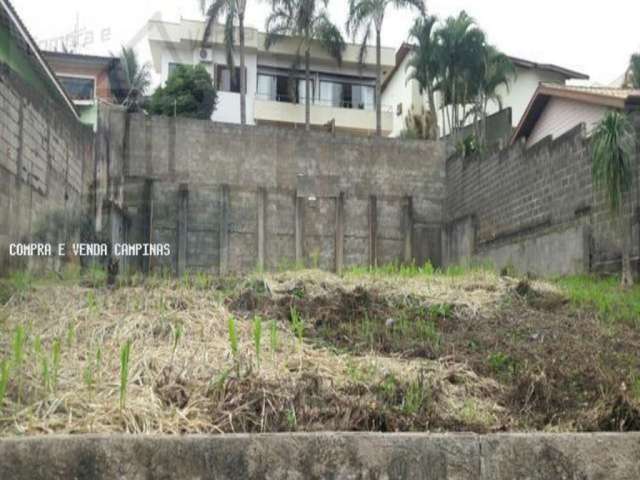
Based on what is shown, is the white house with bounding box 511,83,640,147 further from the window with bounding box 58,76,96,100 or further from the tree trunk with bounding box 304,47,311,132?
the window with bounding box 58,76,96,100

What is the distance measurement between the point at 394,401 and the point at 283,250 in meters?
12.6

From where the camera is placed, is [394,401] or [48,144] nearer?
[394,401]

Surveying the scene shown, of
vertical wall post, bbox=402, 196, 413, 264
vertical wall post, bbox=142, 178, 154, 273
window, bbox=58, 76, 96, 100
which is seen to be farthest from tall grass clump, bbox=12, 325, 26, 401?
window, bbox=58, 76, 96, 100

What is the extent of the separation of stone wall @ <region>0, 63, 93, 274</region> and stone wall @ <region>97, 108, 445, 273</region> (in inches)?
117

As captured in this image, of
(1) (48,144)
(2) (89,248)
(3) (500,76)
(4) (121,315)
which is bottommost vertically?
(4) (121,315)

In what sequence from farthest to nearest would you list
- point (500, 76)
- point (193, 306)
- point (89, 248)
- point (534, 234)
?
point (500, 76), point (534, 234), point (89, 248), point (193, 306)

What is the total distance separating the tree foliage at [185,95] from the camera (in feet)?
83.0

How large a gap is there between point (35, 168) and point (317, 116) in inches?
841

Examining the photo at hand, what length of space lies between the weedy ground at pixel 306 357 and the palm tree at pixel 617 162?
14.9ft

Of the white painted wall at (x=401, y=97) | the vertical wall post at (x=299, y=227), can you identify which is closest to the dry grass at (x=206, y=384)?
the vertical wall post at (x=299, y=227)

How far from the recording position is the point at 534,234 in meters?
13.7

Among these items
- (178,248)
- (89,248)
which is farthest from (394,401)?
(178,248)

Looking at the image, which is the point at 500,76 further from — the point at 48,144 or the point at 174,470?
the point at 174,470

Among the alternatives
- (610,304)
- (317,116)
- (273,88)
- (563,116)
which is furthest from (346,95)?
(610,304)
